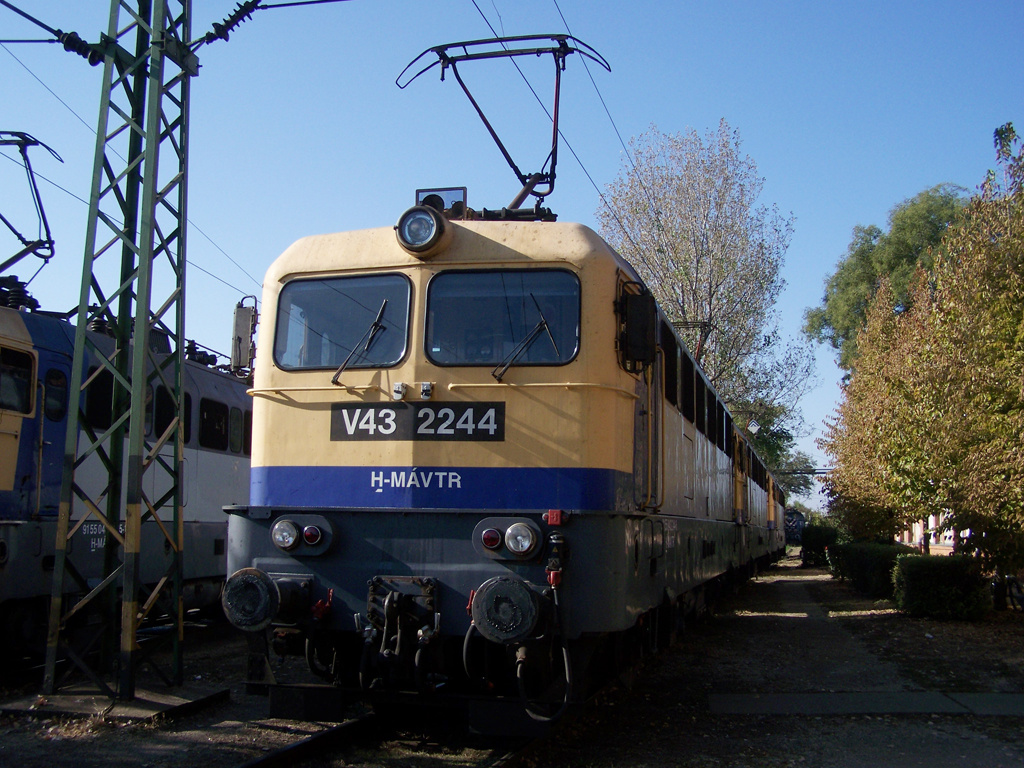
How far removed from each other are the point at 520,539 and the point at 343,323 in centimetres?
191

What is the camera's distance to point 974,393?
483 inches

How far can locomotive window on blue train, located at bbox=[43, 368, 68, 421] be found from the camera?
28.8 ft

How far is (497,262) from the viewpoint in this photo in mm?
5926

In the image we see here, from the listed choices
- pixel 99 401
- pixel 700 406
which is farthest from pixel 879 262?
pixel 99 401

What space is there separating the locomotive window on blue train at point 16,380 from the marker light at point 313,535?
4.15m

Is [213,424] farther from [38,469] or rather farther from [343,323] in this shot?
[343,323]

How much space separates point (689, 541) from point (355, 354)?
4.04 metres

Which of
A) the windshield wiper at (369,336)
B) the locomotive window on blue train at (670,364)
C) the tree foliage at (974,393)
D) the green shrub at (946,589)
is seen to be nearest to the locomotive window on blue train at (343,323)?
the windshield wiper at (369,336)

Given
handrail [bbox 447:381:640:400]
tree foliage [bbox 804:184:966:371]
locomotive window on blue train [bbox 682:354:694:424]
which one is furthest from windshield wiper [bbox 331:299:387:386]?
tree foliage [bbox 804:184:966:371]

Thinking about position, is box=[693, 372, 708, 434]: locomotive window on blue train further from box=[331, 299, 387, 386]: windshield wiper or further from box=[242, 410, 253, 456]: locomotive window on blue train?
box=[242, 410, 253, 456]: locomotive window on blue train

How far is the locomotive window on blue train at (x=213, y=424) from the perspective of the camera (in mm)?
11594

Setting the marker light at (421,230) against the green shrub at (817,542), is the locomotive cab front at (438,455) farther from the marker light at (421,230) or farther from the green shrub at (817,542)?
the green shrub at (817,542)

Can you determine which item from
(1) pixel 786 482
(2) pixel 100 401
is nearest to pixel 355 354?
(2) pixel 100 401

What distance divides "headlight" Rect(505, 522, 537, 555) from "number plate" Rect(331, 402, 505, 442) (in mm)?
629
